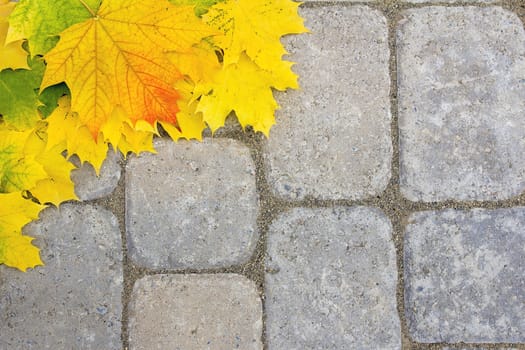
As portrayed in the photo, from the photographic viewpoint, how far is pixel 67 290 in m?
1.51

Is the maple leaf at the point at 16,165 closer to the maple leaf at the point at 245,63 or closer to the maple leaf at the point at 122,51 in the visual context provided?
the maple leaf at the point at 122,51

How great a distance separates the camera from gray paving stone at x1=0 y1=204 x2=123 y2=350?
1500 millimetres

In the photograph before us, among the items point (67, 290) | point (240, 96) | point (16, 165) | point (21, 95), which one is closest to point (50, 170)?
point (16, 165)

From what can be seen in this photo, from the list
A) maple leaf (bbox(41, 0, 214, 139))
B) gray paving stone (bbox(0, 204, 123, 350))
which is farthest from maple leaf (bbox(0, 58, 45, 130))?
gray paving stone (bbox(0, 204, 123, 350))

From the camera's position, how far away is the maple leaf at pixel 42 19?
1.32 meters

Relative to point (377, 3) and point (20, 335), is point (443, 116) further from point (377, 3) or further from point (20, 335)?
point (20, 335)

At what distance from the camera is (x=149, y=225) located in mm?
1521

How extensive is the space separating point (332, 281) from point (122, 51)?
0.72 metres

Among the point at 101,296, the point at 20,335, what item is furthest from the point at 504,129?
the point at 20,335

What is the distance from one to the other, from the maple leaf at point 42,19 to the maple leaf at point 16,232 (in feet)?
1.14

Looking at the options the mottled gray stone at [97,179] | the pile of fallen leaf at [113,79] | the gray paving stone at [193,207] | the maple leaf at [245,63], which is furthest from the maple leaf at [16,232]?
the maple leaf at [245,63]

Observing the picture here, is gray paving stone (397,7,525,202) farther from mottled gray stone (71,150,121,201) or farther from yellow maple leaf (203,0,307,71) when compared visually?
mottled gray stone (71,150,121,201)

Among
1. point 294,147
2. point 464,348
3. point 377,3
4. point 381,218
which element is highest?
point 377,3

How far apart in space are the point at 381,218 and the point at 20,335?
2.99ft
